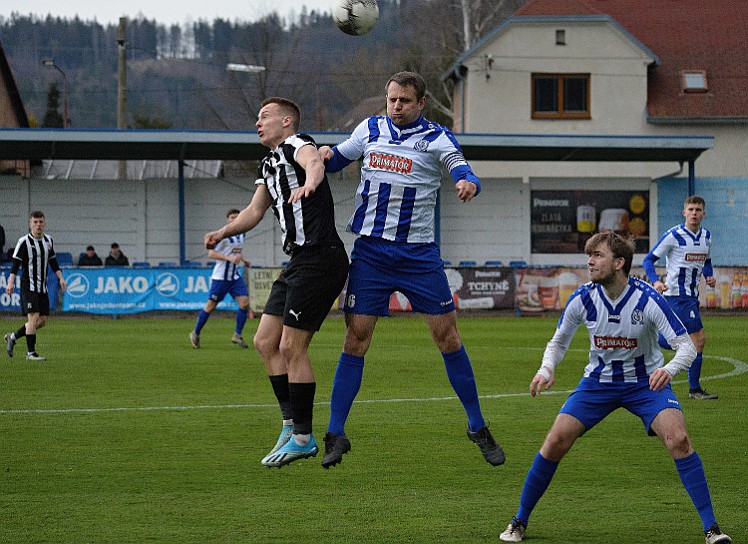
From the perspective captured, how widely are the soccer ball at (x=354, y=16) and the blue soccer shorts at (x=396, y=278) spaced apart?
279 cm

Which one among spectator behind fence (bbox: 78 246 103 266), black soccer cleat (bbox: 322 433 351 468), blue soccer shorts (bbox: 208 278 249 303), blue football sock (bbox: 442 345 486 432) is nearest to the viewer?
black soccer cleat (bbox: 322 433 351 468)

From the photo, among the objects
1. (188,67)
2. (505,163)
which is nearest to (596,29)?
(505,163)

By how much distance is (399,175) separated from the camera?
774cm

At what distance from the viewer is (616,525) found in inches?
261

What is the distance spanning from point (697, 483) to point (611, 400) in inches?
24.7

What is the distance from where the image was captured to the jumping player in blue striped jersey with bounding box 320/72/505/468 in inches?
305

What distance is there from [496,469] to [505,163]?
1354 inches

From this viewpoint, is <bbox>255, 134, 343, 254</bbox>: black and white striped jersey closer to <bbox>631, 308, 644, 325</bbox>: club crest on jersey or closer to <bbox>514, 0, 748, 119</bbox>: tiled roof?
<bbox>631, 308, 644, 325</bbox>: club crest on jersey

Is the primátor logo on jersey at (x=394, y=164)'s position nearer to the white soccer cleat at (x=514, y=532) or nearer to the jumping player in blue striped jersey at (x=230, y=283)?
the white soccer cleat at (x=514, y=532)

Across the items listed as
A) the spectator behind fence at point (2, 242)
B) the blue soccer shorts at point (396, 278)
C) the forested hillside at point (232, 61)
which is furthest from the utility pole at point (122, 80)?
the blue soccer shorts at point (396, 278)

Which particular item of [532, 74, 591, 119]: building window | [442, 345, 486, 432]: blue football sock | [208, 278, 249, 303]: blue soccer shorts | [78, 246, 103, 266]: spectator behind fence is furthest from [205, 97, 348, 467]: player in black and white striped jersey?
[532, 74, 591, 119]: building window

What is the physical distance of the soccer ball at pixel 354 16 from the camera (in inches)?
390

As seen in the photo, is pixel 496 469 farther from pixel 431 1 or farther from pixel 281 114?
pixel 431 1

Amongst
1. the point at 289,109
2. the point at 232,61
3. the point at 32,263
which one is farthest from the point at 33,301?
the point at 232,61
